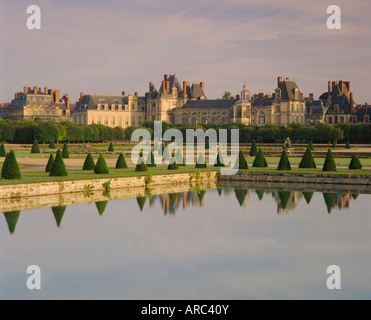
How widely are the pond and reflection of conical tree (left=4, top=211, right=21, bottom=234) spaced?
0.02 m

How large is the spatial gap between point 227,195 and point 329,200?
265 cm

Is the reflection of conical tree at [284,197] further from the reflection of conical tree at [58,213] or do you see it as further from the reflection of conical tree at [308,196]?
the reflection of conical tree at [58,213]

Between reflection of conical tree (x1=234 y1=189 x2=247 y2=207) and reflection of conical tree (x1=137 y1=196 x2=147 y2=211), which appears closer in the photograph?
reflection of conical tree (x1=137 y1=196 x2=147 y2=211)

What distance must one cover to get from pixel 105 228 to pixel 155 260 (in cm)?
246

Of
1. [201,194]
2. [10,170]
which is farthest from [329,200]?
[10,170]

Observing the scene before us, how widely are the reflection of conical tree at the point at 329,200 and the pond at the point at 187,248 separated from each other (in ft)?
0.20

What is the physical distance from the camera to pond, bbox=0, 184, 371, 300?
24.7 ft

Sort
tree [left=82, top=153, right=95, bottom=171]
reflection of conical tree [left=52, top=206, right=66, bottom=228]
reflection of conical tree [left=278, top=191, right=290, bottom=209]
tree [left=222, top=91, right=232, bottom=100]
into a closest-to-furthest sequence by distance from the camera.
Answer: reflection of conical tree [left=52, top=206, right=66, bottom=228], reflection of conical tree [left=278, top=191, right=290, bottom=209], tree [left=82, top=153, right=95, bottom=171], tree [left=222, top=91, right=232, bottom=100]

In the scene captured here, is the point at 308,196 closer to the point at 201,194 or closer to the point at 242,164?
the point at 201,194

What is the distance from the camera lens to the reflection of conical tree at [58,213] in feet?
37.9

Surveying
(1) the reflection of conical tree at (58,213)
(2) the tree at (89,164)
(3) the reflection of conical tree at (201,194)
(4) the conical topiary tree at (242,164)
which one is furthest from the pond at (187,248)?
(4) the conical topiary tree at (242,164)

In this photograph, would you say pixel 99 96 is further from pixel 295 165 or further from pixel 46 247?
pixel 46 247

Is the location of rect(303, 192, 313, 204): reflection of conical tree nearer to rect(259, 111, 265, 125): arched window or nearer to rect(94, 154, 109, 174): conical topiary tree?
rect(94, 154, 109, 174): conical topiary tree

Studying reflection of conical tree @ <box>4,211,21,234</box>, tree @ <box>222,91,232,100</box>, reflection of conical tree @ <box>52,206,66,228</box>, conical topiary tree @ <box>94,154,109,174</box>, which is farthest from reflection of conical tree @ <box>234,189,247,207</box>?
tree @ <box>222,91,232,100</box>
